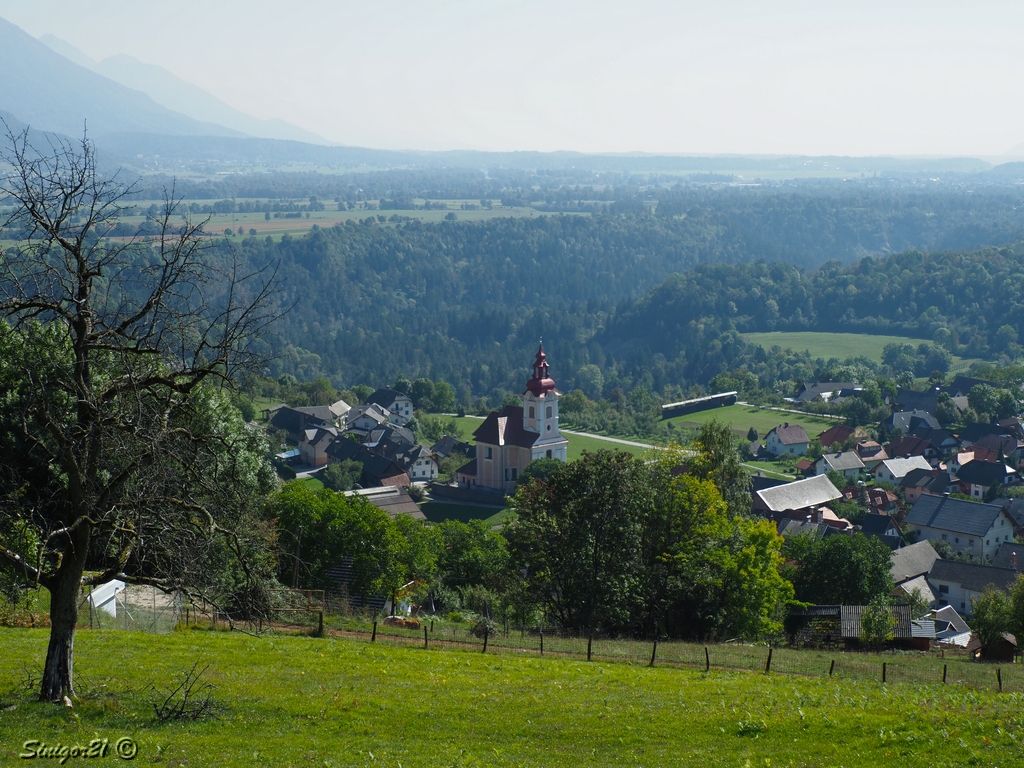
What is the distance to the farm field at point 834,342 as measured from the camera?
131500 millimetres

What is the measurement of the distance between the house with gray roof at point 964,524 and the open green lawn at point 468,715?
141 feet

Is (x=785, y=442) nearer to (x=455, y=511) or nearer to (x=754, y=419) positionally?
(x=754, y=419)

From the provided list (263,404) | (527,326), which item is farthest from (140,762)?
(527,326)

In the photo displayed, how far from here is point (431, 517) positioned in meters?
63.1

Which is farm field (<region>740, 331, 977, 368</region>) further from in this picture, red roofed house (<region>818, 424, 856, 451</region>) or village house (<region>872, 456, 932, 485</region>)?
village house (<region>872, 456, 932, 485</region>)

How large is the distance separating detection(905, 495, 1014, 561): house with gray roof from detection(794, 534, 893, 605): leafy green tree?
73.5 feet

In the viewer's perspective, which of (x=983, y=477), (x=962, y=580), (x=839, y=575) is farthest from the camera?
(x=983, y=477)

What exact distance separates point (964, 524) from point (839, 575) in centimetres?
2552

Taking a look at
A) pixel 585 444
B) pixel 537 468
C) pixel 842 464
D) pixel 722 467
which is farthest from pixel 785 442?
pixel 722 467

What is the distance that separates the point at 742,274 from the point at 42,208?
168460mm

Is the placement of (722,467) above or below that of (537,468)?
above

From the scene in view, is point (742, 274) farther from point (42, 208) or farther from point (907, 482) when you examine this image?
point (42, 208)

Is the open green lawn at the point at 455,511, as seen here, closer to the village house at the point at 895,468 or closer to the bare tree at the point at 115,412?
the village house at the point at 895,468

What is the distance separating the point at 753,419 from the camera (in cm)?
9356
